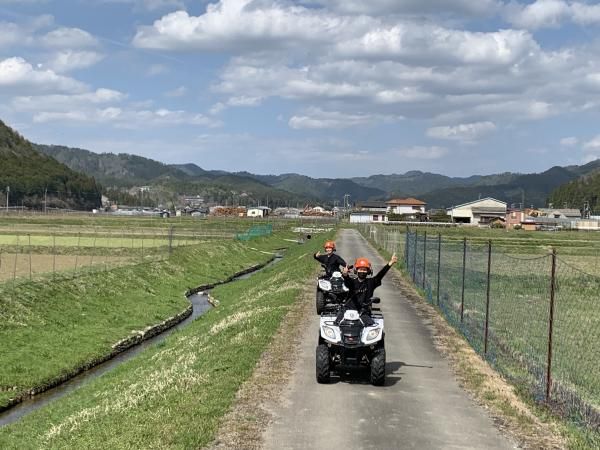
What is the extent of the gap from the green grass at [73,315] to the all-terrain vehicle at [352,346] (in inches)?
348

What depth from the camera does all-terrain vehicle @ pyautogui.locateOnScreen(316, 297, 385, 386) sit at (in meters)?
10.5

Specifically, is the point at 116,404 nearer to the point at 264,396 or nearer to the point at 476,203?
the point at 264,396

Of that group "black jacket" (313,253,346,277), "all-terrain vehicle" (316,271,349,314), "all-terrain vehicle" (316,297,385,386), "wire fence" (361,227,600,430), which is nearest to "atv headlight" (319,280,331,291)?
"all-terrain vehicle" (316,271,349,314)

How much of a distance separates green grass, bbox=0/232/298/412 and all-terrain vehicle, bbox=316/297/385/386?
29.0 ft

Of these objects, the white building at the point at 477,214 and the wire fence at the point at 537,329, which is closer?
the wire fence at the point at 537,329

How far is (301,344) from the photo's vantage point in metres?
14.1

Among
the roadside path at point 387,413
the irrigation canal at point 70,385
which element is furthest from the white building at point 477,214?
the roadside path at point 387,413

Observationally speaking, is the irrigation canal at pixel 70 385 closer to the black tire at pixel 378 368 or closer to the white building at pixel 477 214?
the black tire at pixel 378 368

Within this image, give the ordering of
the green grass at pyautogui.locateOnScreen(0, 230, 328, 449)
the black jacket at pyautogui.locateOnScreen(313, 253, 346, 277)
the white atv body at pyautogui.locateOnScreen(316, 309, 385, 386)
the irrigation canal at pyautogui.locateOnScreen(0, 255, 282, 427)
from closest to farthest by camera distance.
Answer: the green grass at pyautogui.locateOnScreen(0, 230, 328, 449) → the white atv body at pyautogui.locateOnScreen(316, 309, 385, 386) → the irrigation canal at pyautogui.locateOnScreen(0, 255, 282, 427) → the black jacket at pyautogui.locateOnScreen(313, 253, 346, 277)

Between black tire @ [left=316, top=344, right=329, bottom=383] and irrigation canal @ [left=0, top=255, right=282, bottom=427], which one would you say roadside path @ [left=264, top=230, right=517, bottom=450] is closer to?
black tire @ [left=316, top=344, right=329, bottom=383]

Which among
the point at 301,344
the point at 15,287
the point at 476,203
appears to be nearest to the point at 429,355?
the point at 301,344

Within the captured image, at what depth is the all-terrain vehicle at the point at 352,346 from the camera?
10500 mm

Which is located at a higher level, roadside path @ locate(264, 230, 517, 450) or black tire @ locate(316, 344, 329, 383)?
black tire @ locate(316, 344, 329, 383)

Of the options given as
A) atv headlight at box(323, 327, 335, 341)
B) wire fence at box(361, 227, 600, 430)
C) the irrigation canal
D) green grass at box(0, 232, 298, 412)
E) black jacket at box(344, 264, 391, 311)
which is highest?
black jacket at box(344, 264, 391, 311)
